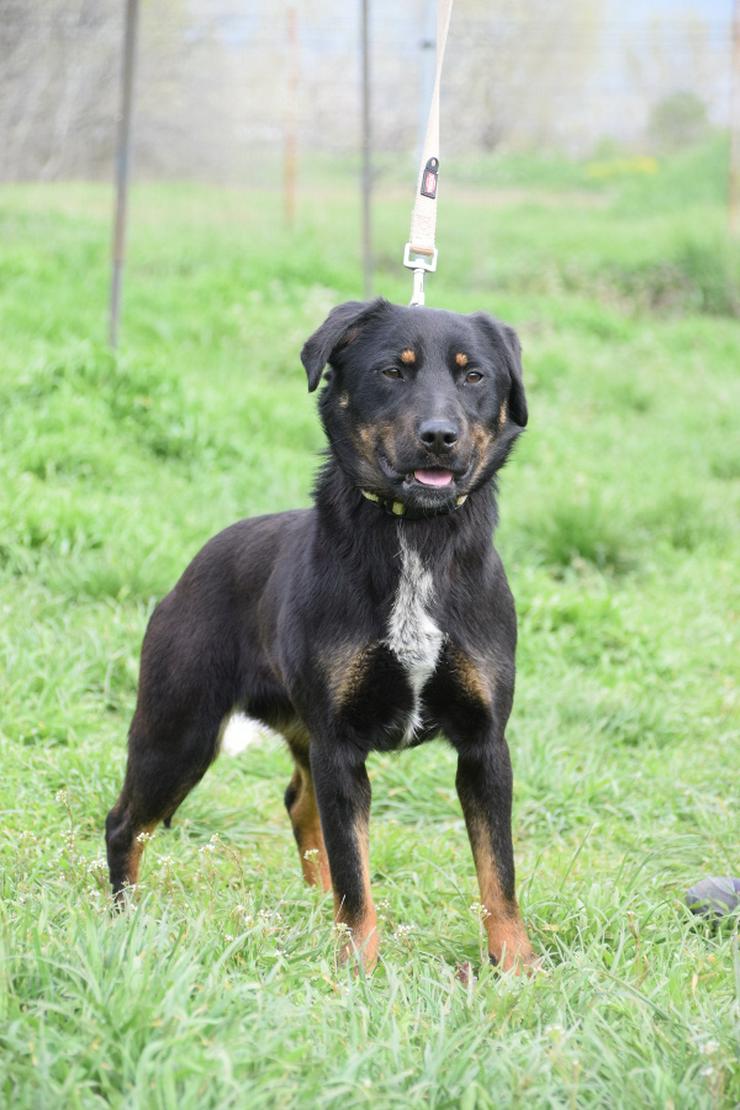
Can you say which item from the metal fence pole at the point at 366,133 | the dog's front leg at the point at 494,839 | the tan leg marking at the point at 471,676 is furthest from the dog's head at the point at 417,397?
the metal fence pole at the point at 366,133

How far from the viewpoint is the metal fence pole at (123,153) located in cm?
789

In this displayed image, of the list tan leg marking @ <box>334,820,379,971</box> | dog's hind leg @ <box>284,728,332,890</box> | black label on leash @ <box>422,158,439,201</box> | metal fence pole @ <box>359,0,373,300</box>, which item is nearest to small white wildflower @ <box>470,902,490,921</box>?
tan leg marking @ <box>334,820,379,971</box>

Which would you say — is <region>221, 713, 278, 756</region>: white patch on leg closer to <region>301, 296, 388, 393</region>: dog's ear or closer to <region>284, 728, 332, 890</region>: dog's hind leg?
<region>284, 728, 332, 890</region>: dog's hind leg

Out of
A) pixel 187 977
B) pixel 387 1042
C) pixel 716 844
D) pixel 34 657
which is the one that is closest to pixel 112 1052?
Answer: pixel 187 977

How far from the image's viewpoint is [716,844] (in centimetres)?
416

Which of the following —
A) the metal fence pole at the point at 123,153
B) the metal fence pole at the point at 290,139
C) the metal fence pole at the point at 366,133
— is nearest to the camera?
the metal fence pole at the point at 123,153

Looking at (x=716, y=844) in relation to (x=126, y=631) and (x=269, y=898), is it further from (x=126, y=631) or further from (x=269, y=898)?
(x=126, y=631)

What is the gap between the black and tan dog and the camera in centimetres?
321

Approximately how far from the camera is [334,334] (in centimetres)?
337

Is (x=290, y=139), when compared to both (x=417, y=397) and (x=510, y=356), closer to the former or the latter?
(x=510, y=356)

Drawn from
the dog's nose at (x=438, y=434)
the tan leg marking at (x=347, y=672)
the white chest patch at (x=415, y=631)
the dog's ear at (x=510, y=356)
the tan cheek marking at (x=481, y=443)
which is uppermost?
the dog's ear at (x=510, y=356)

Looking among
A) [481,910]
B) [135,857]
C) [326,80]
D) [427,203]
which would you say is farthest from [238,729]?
[326,80]

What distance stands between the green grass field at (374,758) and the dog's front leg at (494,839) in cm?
10

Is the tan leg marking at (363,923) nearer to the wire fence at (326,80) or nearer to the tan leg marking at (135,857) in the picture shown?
the tan leg marking at (135,857)
